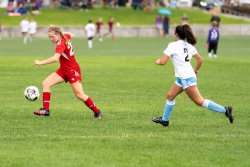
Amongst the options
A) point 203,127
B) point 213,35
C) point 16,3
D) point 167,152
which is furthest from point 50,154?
point 16,3

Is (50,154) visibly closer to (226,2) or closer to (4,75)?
(4,75)

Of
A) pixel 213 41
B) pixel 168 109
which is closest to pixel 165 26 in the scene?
Answer: pixel 213 41

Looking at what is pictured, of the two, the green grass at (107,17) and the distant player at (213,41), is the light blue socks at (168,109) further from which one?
the green grass at (107,17)

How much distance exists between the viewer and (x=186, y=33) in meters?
15.4

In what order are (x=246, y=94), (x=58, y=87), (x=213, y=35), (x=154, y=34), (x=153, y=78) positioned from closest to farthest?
(x=246, y=94) → (x=58, y=87) → (x=153, y=78) → (x=213, y=35) → (x=154, y=34)

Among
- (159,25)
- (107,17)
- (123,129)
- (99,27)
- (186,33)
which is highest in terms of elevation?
(186,33)

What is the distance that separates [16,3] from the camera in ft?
278

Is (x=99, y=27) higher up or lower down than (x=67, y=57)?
lower down

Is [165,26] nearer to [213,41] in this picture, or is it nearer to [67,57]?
[213,41]

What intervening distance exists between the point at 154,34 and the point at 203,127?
6143 cm

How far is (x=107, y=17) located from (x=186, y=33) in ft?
219

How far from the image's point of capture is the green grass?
257 ft

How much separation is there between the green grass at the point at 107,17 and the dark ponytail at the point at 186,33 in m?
60.6

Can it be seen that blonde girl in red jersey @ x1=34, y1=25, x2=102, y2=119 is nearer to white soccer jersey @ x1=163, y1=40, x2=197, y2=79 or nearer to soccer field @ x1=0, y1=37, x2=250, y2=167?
soccer field @ x1=0, y1=37, x2=250, y2=167
